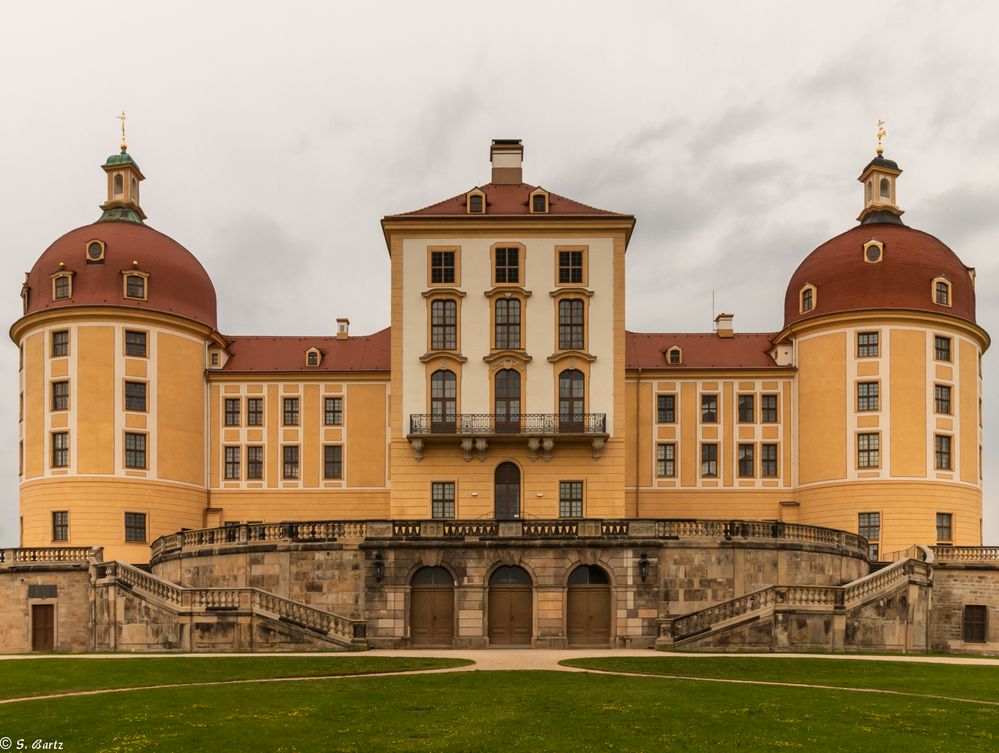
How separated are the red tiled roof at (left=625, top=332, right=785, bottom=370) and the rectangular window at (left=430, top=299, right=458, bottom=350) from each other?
12.7m

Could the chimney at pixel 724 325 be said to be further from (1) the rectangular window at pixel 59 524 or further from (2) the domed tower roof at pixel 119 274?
(1) the rectangular window at pixel 59 524

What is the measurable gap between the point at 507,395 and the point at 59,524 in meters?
22.3

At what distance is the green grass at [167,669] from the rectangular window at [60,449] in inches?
910

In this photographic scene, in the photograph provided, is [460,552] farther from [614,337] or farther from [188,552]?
[614,337]

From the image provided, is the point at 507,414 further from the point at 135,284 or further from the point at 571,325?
the point at 135,284

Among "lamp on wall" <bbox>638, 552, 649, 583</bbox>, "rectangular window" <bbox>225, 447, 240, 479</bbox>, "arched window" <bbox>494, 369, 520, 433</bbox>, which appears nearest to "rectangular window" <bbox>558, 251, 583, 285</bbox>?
"arched window" <bbox>494, 369, 520, 433</bbox>

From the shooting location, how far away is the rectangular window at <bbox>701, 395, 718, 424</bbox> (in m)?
64.1

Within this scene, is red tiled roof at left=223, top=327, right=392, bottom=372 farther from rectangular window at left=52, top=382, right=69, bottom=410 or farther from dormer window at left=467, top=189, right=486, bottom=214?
dormer window at left=467, top=189, right=486, bottom=214

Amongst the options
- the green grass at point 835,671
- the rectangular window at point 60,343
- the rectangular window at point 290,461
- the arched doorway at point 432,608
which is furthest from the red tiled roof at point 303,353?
the green grass at point 835,671

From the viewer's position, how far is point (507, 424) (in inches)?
2138

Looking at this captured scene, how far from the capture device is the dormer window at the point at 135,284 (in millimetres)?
60094

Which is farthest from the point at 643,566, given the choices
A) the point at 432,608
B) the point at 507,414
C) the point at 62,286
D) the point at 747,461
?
the point at 62,286

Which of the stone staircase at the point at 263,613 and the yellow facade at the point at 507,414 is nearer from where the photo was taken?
the stone staircase at the point at 263,613

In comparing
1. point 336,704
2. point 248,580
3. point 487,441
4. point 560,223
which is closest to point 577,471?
point 487,441
